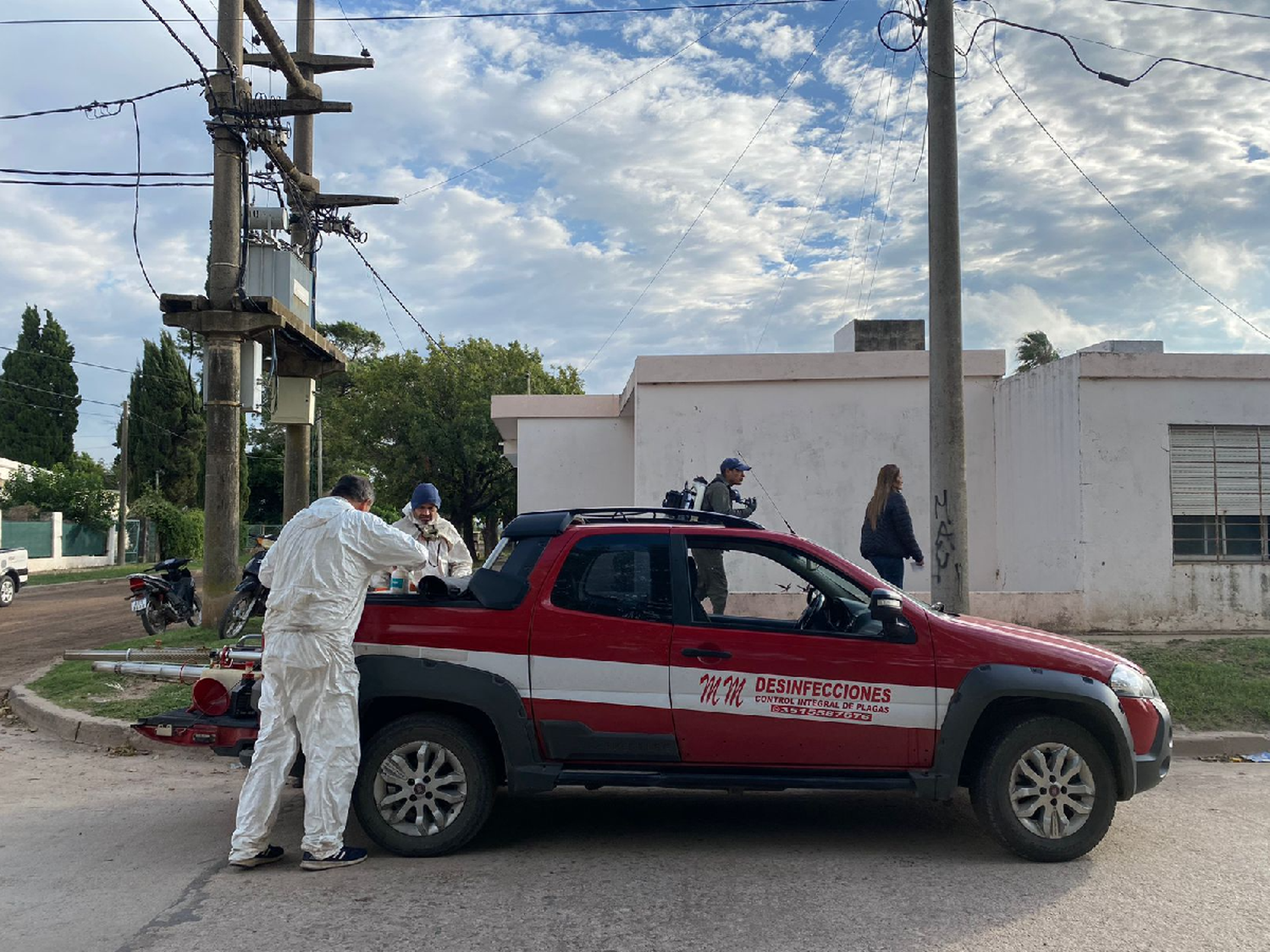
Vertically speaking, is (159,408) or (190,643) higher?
(159,408)

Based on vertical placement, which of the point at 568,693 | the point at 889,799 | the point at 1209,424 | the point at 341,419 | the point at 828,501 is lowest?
the point at 889,799

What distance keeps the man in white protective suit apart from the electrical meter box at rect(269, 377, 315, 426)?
11101 millimetres

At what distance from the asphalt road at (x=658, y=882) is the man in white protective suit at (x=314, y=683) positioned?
18cm

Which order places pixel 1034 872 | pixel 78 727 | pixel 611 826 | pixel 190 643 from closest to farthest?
1. pixel 1034 872
2. pixel 611 826
3. pixel 78 727
4. pixel 190 643

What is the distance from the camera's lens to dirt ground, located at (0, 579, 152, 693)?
1242cm

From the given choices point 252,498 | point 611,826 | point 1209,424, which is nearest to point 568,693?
point 611,826

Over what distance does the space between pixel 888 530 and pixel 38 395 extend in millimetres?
51263

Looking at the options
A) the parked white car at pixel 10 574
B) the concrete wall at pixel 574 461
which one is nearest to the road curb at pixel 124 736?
the concrete wall at pixel 574 461

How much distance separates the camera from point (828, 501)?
13562mm

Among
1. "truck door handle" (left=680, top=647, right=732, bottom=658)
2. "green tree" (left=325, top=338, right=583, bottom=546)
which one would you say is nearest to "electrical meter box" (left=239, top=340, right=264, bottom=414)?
"truck door handle" (left=680, top=647, right=732, bottom=658)

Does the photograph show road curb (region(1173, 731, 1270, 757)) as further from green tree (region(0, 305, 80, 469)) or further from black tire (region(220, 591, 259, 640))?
green tree (region(0, 305, 80, 469))

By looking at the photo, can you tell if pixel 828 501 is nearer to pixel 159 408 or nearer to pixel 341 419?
pixel 341 419

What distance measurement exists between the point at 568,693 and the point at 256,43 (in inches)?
565

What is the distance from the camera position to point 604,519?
5750mm
